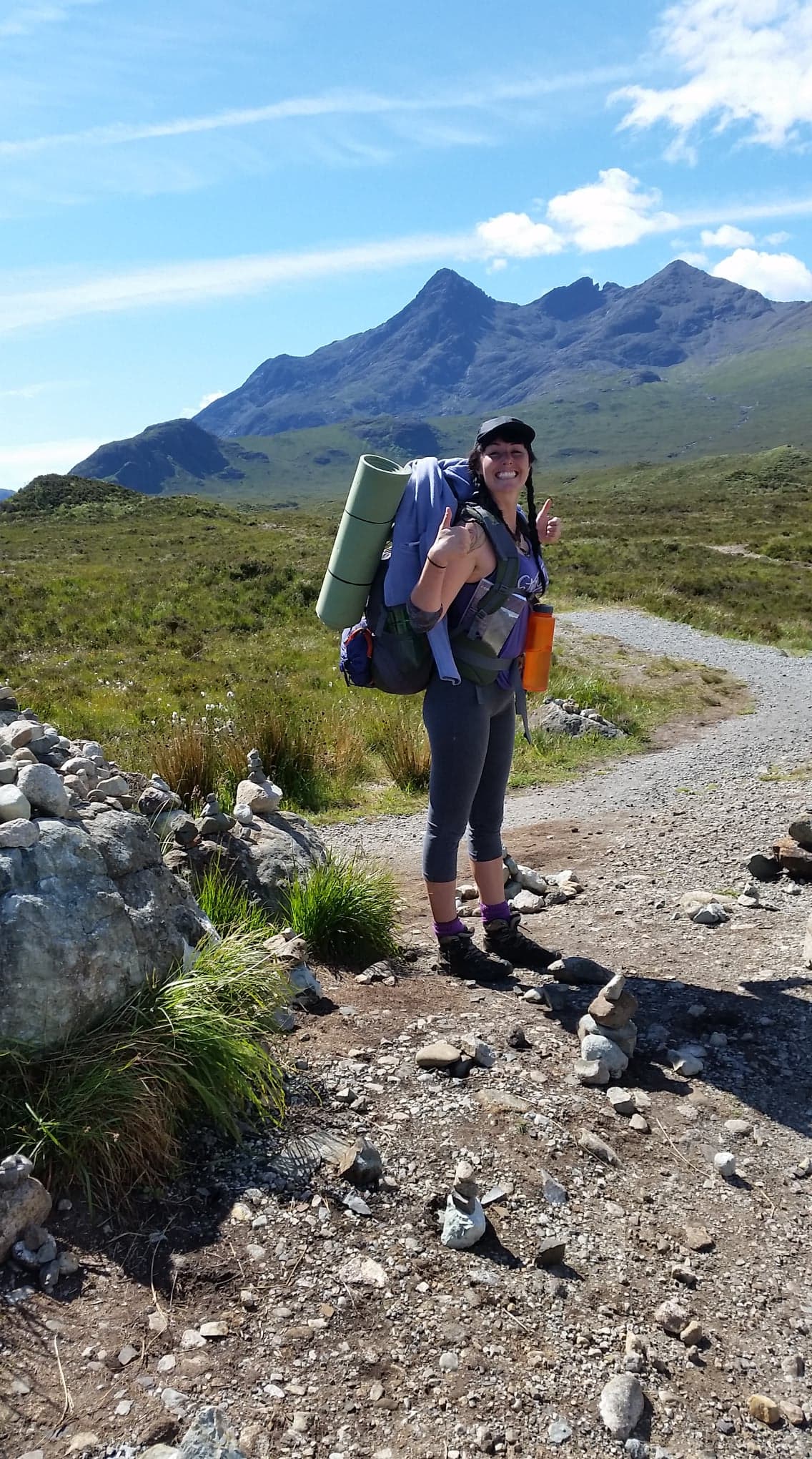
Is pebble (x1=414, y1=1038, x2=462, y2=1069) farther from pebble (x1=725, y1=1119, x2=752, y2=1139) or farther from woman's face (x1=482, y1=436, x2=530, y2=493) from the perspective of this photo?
woman's face (x1=482, y1=436, x2=530, y2=493)

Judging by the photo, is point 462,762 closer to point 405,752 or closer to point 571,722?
point 405,752

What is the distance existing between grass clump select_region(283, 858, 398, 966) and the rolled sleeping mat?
→ 142 centimetres

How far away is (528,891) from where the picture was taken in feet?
19.4

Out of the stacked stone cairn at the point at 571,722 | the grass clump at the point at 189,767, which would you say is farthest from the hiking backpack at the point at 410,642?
the stacked stone cairn at the point at 571,722

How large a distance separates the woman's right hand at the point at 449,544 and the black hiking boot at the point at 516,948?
200cm

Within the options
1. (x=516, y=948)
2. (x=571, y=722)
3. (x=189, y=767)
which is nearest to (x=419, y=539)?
→ (x=516, y=948)

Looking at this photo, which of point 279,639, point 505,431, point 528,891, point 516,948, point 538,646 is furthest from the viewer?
point 279,639

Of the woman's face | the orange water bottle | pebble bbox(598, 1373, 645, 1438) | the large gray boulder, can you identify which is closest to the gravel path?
the orange water bottle

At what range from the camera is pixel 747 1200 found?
301 cm

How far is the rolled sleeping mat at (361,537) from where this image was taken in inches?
147

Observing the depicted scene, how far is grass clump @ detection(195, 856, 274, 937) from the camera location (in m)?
4.18

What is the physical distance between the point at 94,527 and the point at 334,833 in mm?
57194

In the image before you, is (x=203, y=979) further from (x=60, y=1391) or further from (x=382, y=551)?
(x=382, y=551)

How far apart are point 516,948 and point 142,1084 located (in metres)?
2.26
